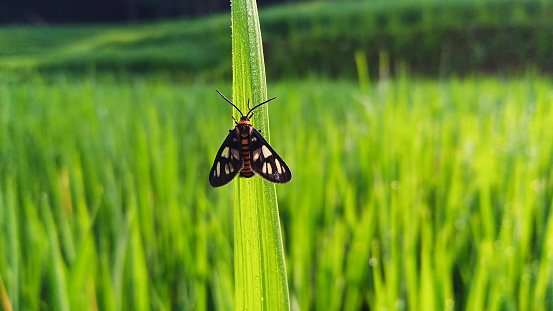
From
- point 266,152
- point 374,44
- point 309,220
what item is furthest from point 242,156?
point 374,44

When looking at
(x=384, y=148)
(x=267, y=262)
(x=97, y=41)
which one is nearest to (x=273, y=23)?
(x=97, y=41)

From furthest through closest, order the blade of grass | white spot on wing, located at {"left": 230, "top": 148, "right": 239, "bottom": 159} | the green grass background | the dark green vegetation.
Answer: the dark green vegetation
the green grass background
white spot on wing, located at {"left": 230, "top": 148, "right": 239, "bottom": 159}
the blade of grass

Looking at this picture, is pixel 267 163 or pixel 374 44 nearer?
pixel 267 163

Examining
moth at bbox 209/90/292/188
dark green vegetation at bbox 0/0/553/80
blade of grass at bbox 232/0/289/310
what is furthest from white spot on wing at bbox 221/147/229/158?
dark green vegetation at bbox 0/0/553/80

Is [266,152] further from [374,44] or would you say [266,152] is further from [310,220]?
[374,44]

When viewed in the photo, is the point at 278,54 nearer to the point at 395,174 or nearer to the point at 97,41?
the point at 97,41

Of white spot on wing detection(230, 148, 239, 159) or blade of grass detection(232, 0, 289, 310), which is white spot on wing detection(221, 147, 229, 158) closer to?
white spot on wing detection(230, 148, 239, 159)

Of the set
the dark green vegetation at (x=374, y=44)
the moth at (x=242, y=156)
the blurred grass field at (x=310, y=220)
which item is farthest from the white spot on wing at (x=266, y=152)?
the dark green vegetation at (x=374, y=44)
